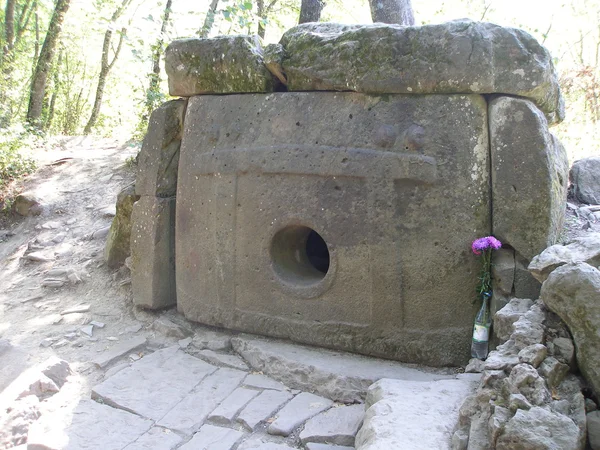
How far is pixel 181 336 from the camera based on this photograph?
4.04 meters

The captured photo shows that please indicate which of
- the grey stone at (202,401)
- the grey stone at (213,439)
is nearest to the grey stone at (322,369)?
the grey stone at (202,401)

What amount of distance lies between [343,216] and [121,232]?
2352 mm

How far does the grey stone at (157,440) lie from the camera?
112 inches

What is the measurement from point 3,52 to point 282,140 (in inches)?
314

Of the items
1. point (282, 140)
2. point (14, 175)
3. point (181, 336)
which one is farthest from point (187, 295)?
point (14, 175)

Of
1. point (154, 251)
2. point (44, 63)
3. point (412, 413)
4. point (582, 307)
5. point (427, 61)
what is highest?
point (44, 63)

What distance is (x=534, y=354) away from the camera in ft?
7.16

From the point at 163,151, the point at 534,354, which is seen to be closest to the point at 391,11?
the point at 163,151

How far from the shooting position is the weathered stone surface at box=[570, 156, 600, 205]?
4559mm

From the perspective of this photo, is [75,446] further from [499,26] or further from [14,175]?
[14,175]

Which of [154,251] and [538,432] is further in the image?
[154,251]

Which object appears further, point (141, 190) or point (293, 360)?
point (141, 190)

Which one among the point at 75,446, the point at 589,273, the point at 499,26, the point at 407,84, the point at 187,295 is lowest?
the point at 75,446

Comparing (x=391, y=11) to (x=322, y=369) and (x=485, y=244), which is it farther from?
(x=322, y=369)
